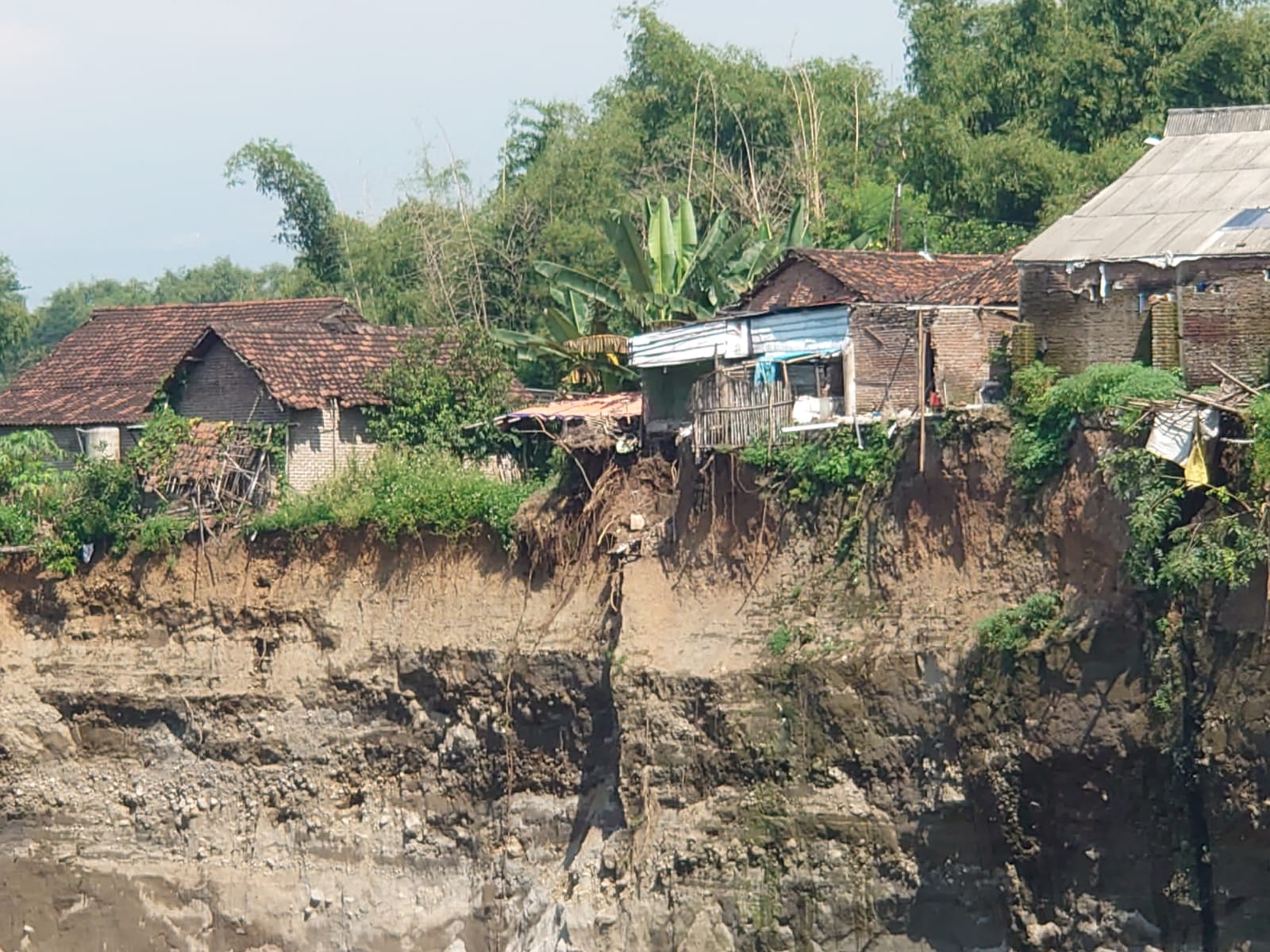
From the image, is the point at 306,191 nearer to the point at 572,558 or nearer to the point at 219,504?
the point at 219,504

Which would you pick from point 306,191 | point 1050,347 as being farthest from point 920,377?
point 306,191

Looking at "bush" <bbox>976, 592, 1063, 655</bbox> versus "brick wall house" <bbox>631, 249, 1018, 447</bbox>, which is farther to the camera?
"brick wall house" <bbox>631, 249, 1018, 447</bbox>

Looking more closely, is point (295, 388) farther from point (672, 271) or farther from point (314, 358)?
point (672, 271)

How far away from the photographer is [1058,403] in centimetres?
2042

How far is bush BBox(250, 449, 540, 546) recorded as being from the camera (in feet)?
84.8

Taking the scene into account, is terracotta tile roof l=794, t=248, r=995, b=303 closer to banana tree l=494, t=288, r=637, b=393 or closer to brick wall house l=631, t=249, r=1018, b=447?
brick wall house l=631, t=249, r=1018, b=447

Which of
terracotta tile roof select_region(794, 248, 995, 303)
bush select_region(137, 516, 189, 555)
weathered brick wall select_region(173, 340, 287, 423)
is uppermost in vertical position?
terracotta tile roof select_region(794, 248, 995, 303)

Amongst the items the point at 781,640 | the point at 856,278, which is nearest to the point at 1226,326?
the point at 781,640

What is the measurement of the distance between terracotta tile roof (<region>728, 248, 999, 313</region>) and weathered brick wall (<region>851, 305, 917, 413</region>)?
0.87 meters

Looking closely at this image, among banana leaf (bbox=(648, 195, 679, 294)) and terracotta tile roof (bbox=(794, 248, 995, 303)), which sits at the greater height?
banana leaf (bbox=(648, 195, 679, 294))

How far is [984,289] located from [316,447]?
8916 mm

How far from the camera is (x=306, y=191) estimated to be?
127 ft

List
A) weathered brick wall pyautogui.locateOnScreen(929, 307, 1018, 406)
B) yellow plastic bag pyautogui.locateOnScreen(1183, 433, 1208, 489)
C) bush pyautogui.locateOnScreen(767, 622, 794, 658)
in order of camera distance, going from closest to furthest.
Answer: yellow plastic bag pyautogui.locateOnScreen(1183, 433, 1208, 489), bush pyautogui.locateOnScreen(767, 622, 794, 658), weathered brick wall pyautogui.locateOnScreen(929, 307, 1018, 406)

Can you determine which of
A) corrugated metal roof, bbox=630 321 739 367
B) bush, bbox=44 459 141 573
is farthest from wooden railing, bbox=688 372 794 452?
bush, bbox=44 459 141 573
